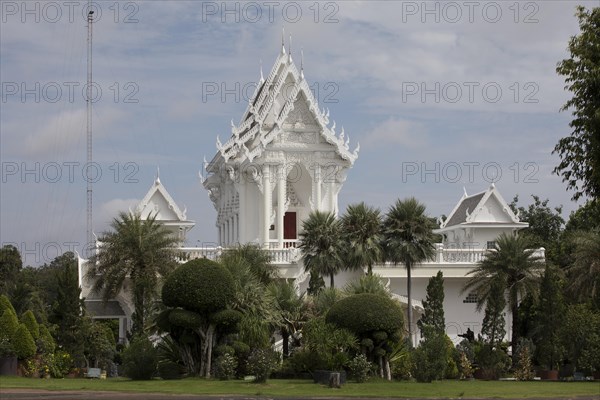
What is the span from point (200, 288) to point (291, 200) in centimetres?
2964

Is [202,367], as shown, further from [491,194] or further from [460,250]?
[491,194]

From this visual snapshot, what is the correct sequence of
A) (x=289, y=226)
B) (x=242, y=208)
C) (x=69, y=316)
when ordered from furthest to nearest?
(x=289, y=226) < (x=242, y=208) < (x=69, y=316)

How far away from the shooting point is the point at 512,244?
5284 cm

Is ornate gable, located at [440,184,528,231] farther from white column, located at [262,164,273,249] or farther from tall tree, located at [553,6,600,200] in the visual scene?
tall tree, located at [553,6,600,200]

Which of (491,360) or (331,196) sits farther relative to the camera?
(331,196)

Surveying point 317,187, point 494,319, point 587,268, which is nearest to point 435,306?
point 494,319

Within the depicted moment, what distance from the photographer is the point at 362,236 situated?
52562mm

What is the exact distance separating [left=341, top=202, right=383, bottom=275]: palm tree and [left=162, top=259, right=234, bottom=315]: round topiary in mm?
13371

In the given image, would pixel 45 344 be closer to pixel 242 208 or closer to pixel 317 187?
pixel 242 208

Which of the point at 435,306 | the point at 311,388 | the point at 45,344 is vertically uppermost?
the point at 435,306

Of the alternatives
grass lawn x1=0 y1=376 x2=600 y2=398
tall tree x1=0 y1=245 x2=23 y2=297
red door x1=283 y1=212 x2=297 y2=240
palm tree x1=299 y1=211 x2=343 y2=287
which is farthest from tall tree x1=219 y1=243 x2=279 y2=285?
tall tree x1=0 y1=245 x2=23 y2=297

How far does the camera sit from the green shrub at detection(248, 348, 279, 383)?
37.2 meters

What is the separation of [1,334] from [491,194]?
114ft

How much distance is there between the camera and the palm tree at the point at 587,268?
165 feet
